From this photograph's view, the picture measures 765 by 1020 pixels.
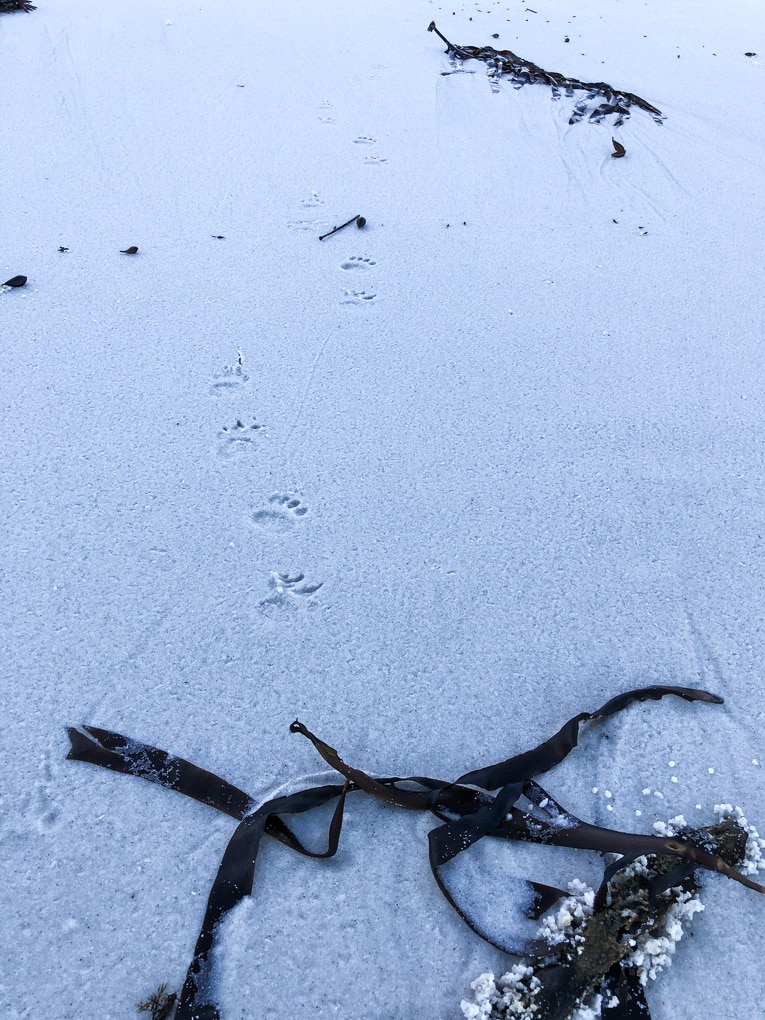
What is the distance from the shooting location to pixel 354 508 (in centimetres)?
156

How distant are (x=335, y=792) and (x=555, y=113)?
3263 mm

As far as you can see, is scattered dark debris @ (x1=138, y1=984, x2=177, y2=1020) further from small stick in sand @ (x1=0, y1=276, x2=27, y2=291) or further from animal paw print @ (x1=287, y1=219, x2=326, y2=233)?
animal paw print @ (x1=287, y1=219, x2=326, y2=233)

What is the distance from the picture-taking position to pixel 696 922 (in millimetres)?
985

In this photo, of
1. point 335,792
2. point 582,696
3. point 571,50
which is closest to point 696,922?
point 582,696

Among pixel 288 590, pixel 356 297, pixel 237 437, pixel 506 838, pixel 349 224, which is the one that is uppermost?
pixel 349 224

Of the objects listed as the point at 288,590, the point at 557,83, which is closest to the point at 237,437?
the point at 288,590

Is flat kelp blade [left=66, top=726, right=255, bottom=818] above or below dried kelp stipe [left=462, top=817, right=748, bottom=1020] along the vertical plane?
above

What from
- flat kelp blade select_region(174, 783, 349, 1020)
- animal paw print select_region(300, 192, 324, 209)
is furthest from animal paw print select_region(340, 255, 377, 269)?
flat kelp blade select_region(174, 783, 349, 1020)

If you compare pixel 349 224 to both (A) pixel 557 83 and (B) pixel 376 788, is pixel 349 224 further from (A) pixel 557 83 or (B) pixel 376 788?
(B) pixel 376 788

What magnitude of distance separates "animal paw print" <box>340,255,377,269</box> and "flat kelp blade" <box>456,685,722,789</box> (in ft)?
5.19

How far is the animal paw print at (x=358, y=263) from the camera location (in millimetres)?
2256

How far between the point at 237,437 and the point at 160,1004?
1137 millimetres

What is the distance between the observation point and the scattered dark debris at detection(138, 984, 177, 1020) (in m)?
0.90

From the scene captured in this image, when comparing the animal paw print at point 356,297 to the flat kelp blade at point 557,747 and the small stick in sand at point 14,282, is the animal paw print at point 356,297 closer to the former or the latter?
the small stick in sand at point 14,282
